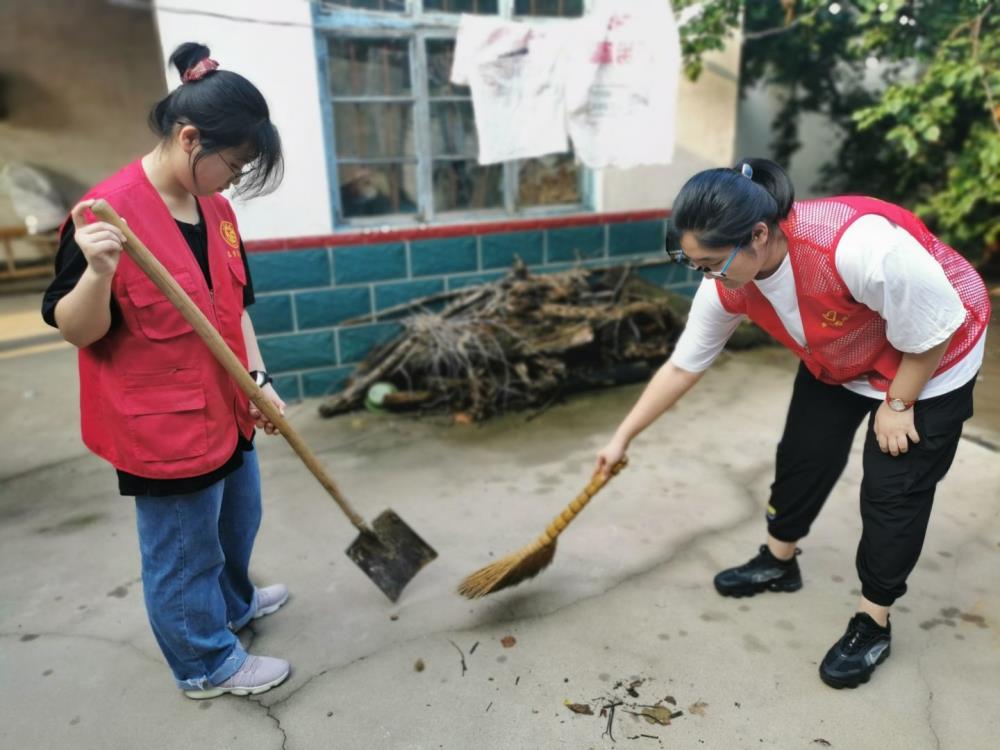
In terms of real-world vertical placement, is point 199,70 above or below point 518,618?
above

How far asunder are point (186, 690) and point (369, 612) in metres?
0.60

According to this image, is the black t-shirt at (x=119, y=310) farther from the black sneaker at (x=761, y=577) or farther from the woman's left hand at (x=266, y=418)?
the black sneaker at (x=761, y=577)

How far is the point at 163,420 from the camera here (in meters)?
1.70

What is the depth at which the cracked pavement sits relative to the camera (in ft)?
6.33

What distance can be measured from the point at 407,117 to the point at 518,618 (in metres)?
3.26

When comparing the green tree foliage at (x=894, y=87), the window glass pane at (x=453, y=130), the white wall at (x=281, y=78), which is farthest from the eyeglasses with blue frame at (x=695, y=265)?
the green tree foliage at (x=894, y=87)

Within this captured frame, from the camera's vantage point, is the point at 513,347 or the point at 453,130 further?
the point at 453,130

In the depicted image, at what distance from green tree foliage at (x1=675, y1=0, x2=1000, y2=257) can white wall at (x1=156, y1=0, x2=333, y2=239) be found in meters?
2.47

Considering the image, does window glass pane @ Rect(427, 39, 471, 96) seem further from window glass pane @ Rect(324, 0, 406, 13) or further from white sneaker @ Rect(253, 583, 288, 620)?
white sneaker @ Rect(253, 583, 288, 620)

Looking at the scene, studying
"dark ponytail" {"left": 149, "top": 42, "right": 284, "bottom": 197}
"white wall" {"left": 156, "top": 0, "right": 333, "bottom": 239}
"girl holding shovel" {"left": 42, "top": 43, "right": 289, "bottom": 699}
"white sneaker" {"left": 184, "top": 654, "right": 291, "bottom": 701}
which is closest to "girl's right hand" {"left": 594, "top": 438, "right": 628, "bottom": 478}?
"girl holding shovel" {"left": 42, "top": 43, "right": 289, "bottom": 699}

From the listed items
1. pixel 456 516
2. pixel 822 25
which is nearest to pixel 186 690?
pixel 456 516

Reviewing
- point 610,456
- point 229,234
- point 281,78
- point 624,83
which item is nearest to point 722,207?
point 610,456

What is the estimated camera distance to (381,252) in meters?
4.38

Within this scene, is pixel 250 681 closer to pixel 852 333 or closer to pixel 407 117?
pixel 852 333
